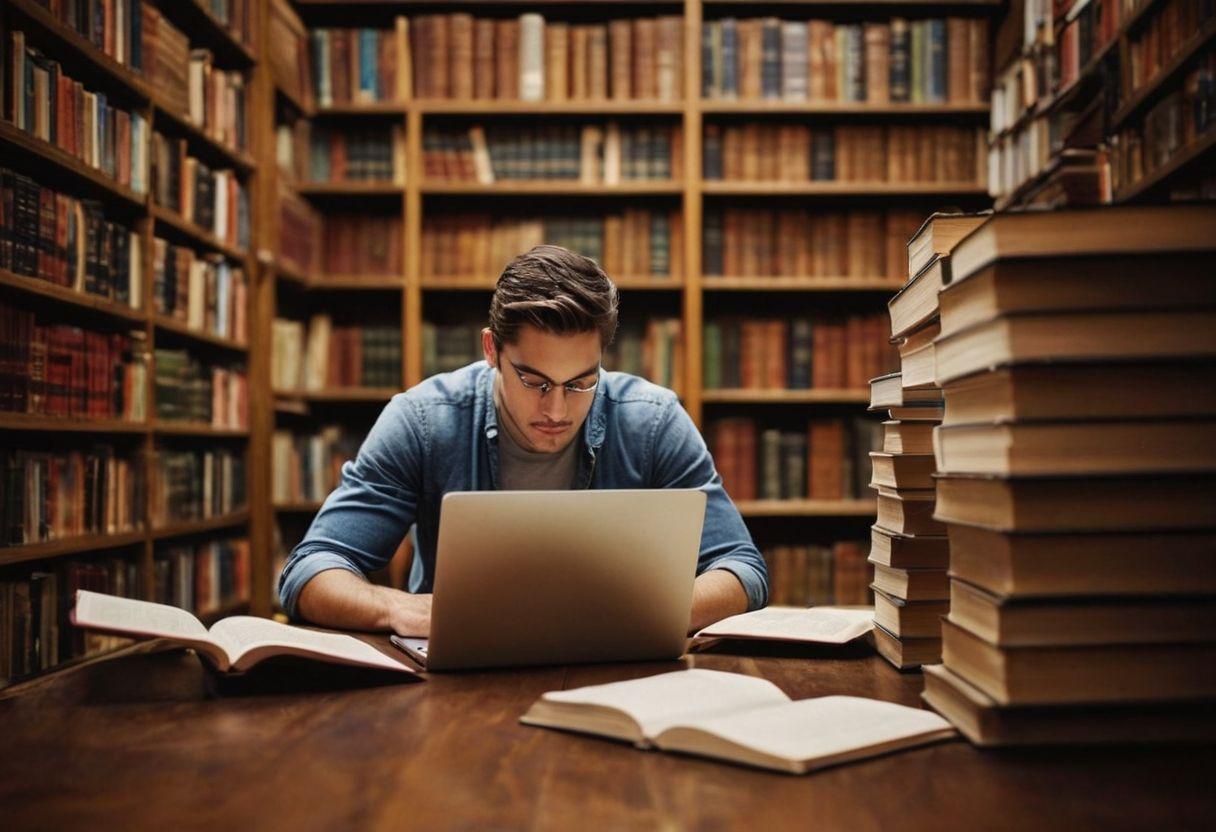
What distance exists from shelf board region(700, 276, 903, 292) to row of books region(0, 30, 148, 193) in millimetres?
1729

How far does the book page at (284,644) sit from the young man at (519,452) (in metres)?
0.18

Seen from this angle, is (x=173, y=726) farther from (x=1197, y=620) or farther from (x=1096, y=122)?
(x=1096, y=122)

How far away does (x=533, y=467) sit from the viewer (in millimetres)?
1858

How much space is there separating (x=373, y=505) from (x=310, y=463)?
1.90 metres

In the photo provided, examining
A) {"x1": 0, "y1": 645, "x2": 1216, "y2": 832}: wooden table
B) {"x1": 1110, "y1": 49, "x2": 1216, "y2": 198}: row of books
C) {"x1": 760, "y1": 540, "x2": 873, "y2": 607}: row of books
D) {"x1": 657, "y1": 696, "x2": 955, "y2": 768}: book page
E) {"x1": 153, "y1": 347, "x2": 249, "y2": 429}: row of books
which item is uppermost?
{"x1": 1110, "y1": 49, "x2": 1216, "y2": 198}: row of books

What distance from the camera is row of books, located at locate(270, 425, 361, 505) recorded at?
3.43m

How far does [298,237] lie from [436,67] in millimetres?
716

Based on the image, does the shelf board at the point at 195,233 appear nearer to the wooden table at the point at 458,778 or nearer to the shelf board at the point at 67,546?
the shelf board at the point at 67,546

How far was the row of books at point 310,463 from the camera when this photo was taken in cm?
343

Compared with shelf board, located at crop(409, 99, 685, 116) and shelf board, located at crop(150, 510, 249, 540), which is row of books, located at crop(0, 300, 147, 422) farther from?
shelf board, located at crop(409, 99, 685, 116)

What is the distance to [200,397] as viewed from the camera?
2900 millimetres

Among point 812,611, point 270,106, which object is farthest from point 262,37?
point 812,611

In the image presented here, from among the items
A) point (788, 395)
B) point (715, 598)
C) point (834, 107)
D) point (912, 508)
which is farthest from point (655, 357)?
point (912, 508)

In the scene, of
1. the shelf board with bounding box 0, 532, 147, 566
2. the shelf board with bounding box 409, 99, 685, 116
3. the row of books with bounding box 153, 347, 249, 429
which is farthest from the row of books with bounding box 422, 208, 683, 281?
the shelf board with bounding box 0, 532, 147, 566
